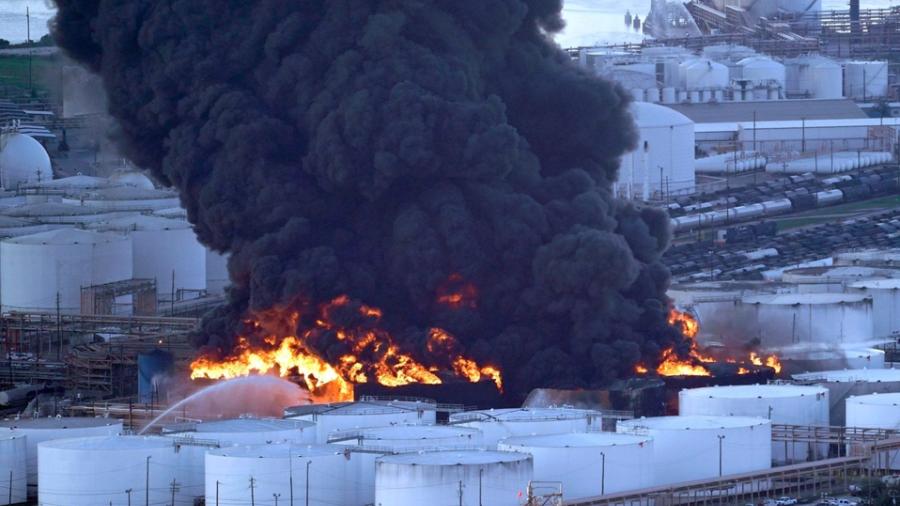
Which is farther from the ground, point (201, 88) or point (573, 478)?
point (201, 88)

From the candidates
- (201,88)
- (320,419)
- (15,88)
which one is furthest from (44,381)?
(15,88)

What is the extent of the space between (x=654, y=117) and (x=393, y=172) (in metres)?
61.2

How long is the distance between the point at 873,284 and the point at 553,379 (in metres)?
20.7

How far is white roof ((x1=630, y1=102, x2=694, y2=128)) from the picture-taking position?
124 meters

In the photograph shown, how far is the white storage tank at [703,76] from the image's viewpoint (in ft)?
508

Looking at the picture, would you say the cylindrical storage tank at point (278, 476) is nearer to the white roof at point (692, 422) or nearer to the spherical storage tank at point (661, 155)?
the white roof at point (692, 422)

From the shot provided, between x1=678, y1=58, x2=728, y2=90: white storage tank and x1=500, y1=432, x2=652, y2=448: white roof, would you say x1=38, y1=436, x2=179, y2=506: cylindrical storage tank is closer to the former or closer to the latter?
x1=500, y1=432, x2=652, y2=448: white roof

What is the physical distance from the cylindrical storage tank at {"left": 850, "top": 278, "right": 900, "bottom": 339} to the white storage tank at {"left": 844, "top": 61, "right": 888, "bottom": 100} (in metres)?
87.1

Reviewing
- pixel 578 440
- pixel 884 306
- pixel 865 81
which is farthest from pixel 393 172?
pixel 865 81

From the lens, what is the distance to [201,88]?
67.9 meters

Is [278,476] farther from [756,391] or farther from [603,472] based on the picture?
[756,391]

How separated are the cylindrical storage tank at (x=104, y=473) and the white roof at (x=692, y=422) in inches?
444

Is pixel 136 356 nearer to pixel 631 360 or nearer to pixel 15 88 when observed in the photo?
pixel 631 360

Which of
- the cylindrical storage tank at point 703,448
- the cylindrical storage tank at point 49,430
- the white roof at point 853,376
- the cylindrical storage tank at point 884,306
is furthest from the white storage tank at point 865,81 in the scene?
the cylindrical storage tank at point 49,430
